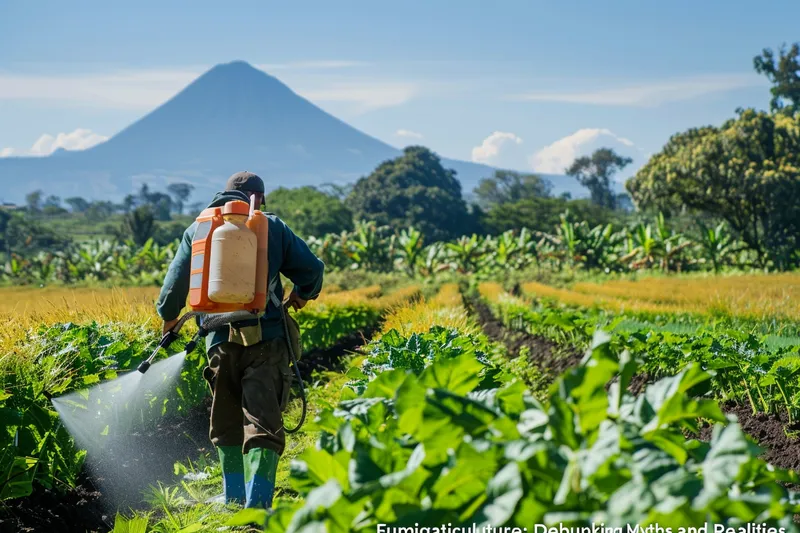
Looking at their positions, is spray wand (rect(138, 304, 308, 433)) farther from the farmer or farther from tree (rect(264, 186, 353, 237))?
tree (rect(264, 186, 353, 237))

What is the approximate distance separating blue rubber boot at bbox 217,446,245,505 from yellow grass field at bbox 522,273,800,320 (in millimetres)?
8271

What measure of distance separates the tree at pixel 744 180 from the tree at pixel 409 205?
92.2 feet

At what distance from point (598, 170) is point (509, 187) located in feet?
69.3

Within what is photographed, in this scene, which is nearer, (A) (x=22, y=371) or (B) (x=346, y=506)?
(B) (x=346, y=506)

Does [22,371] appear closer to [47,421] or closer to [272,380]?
[47,421]

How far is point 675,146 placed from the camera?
3225 centimetres

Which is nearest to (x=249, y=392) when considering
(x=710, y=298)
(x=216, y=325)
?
(x=216, y=325)

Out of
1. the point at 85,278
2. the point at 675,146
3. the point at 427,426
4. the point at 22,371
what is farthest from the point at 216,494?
the point at 675,146

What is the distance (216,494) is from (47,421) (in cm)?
111

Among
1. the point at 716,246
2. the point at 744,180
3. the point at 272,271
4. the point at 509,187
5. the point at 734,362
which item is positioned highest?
the point at 509,187

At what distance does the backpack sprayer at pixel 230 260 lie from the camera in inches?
152

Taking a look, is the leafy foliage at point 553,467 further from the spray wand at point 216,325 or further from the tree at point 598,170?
the tree at point 598,170

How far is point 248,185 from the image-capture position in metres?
4.43

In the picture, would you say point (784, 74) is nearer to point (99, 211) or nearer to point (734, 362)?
point (734, 362)
